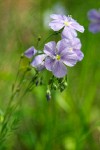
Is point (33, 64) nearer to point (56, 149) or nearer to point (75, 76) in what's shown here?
point (56, 149)

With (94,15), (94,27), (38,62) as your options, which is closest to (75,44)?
(38,62)

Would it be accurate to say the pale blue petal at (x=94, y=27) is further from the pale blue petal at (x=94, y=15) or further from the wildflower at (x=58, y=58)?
the wildflower at (x=58, y=58)

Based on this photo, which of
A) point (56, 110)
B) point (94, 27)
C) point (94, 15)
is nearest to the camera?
point (94, 27)

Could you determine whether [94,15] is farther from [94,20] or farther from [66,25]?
[66,25]

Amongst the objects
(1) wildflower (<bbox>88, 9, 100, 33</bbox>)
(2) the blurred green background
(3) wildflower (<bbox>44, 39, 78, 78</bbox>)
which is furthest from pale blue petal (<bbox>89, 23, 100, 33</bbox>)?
(3) wildflower (<bbox>44, 39, 78, 78</bbox>)

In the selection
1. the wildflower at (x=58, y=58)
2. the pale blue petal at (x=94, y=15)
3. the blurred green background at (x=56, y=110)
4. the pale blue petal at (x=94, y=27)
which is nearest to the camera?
the wildflower at (x=58, y=58)

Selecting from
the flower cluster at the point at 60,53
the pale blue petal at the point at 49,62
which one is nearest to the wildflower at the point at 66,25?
the flower cluster at the point at 60,53

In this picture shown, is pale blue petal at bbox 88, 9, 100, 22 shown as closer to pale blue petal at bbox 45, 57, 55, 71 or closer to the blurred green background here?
the blurred green background

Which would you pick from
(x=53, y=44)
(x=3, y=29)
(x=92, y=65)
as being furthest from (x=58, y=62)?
(x=3, y=29)
